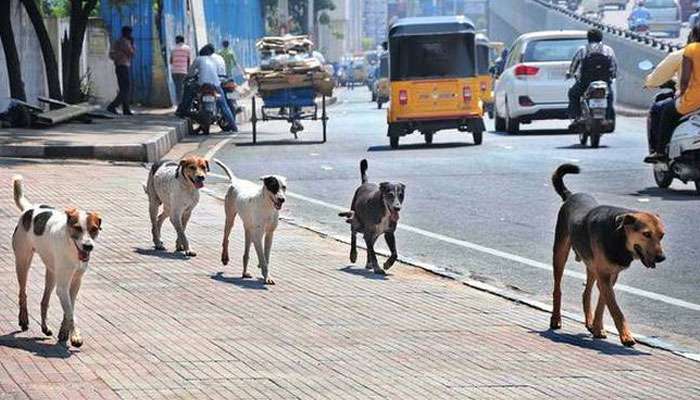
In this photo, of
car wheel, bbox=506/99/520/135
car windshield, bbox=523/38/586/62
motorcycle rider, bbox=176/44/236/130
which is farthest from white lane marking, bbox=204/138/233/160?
car windshield, bbox=523/38/586/62

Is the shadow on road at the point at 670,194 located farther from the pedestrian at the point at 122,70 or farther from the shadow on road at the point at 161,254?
the pedestrian at the point at 122,70

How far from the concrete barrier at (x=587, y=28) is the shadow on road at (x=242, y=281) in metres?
28.5

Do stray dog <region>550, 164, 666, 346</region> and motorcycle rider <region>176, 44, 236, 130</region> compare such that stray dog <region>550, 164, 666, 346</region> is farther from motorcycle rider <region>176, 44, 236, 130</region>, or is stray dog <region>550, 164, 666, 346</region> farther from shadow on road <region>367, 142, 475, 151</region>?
motorcycle rider <region>176, 44, 236, 130</region>

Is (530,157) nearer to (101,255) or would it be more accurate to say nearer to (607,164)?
(607,164)

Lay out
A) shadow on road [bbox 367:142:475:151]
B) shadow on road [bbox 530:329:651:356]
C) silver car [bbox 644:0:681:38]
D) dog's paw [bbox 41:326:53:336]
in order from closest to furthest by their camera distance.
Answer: dog's paw [bbox 41:326:53:336] → shadow on road [bbox 530:329:651:356] → shadow on road [bbox 367:142:475:151] → silver car [bbox 644:0:681:38]

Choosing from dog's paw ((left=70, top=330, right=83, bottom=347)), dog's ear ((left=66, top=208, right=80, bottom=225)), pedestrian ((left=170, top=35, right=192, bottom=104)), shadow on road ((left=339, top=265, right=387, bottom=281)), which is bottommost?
pedestrian ((left=170, top=35, right=192, bottom=104))

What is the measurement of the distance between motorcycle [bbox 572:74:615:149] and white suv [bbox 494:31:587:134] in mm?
3366

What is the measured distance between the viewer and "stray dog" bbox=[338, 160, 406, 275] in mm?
13227

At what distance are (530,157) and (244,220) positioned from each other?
12.7 meters

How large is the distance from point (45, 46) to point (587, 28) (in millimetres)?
27842

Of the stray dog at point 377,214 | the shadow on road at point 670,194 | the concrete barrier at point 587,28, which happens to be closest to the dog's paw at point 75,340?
the stray dog at point 377,214

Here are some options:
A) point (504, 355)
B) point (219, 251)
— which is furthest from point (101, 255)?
point (504, 355)

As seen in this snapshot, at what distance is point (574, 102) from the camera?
2759 centimetres

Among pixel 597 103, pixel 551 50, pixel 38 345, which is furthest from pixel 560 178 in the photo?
pixel 551 50
